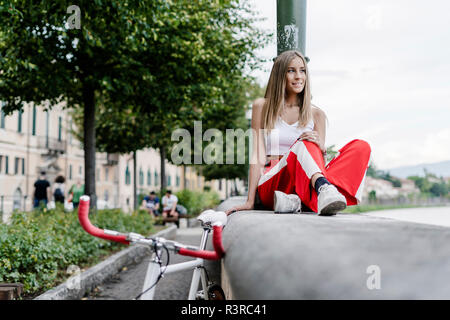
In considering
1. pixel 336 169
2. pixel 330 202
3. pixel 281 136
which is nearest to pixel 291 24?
pixel 281 136

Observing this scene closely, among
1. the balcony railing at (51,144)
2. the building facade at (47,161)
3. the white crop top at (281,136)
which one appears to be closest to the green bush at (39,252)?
the white crop top at (281,136)

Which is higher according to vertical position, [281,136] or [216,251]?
[281,136]

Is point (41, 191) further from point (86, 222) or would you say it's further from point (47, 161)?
point (47, 161)

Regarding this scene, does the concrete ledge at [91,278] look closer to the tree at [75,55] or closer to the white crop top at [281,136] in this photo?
the white crop top at [281,136]

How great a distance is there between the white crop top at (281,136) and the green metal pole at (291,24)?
701 millimetres

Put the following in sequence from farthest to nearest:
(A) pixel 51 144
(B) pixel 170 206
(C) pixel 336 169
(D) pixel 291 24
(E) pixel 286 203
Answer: (A) pixel 51 144 → (B) pixel 170 206 → (D) pixel 291 24 → (C) pixel 336 169 → (E) pixel 286 203

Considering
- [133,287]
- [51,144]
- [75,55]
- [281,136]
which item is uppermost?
[75,55]

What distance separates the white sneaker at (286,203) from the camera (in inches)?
95.6

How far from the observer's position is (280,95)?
3.43 meters

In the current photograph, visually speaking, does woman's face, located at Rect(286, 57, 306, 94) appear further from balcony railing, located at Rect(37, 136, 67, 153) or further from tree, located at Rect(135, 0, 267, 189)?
balcony railing, located at Rect(37, 136, 67, 153)

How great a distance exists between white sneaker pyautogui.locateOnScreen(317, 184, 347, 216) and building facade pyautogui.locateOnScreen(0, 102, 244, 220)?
69.1 ft

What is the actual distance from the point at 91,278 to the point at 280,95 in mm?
3856
